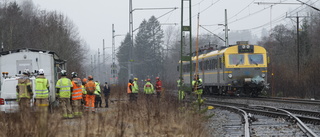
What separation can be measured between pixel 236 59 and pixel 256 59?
1406 mm

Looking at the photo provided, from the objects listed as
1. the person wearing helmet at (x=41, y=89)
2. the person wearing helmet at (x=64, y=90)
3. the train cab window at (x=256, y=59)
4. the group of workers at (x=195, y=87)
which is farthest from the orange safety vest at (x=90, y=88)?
the train cab window at (x=256, y=59)

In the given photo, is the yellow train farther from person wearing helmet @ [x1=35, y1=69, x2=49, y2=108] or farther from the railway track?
person wearing helmet @ [x1=35, y1=69, x2=49, y2=108]

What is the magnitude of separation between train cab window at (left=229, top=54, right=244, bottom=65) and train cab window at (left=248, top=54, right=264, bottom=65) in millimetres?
564

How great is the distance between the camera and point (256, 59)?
31969 mm

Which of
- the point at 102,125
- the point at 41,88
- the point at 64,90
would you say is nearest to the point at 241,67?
the point at 64,90

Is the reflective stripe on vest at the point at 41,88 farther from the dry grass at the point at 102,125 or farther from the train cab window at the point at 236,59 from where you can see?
the train cab window at the point at 236,59

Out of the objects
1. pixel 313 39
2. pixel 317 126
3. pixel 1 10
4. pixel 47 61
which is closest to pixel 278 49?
pixel 313 39

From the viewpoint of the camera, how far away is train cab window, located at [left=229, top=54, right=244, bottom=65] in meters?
31.3

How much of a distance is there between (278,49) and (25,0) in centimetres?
6561

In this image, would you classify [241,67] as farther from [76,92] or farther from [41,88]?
[41,88]

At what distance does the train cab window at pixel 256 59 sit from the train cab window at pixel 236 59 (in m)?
0.56

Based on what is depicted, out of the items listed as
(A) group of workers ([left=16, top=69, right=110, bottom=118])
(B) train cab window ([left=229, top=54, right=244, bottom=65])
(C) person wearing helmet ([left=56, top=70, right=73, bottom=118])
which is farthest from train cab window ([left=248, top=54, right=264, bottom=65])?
(C) person wearing helmet ([left=56, top=70, right=73, bottom=118])

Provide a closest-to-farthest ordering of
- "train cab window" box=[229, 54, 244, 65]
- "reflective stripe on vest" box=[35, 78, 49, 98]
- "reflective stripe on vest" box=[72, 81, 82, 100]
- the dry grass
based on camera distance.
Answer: the dry grass
"reflective stripe on vest" box=[35, 78, 49, 98]
"reflective stripe on vest" box=[72, 81, 82, 100]
"train cab window" box=[229, 54, 244, 65]

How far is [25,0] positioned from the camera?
384 feet
